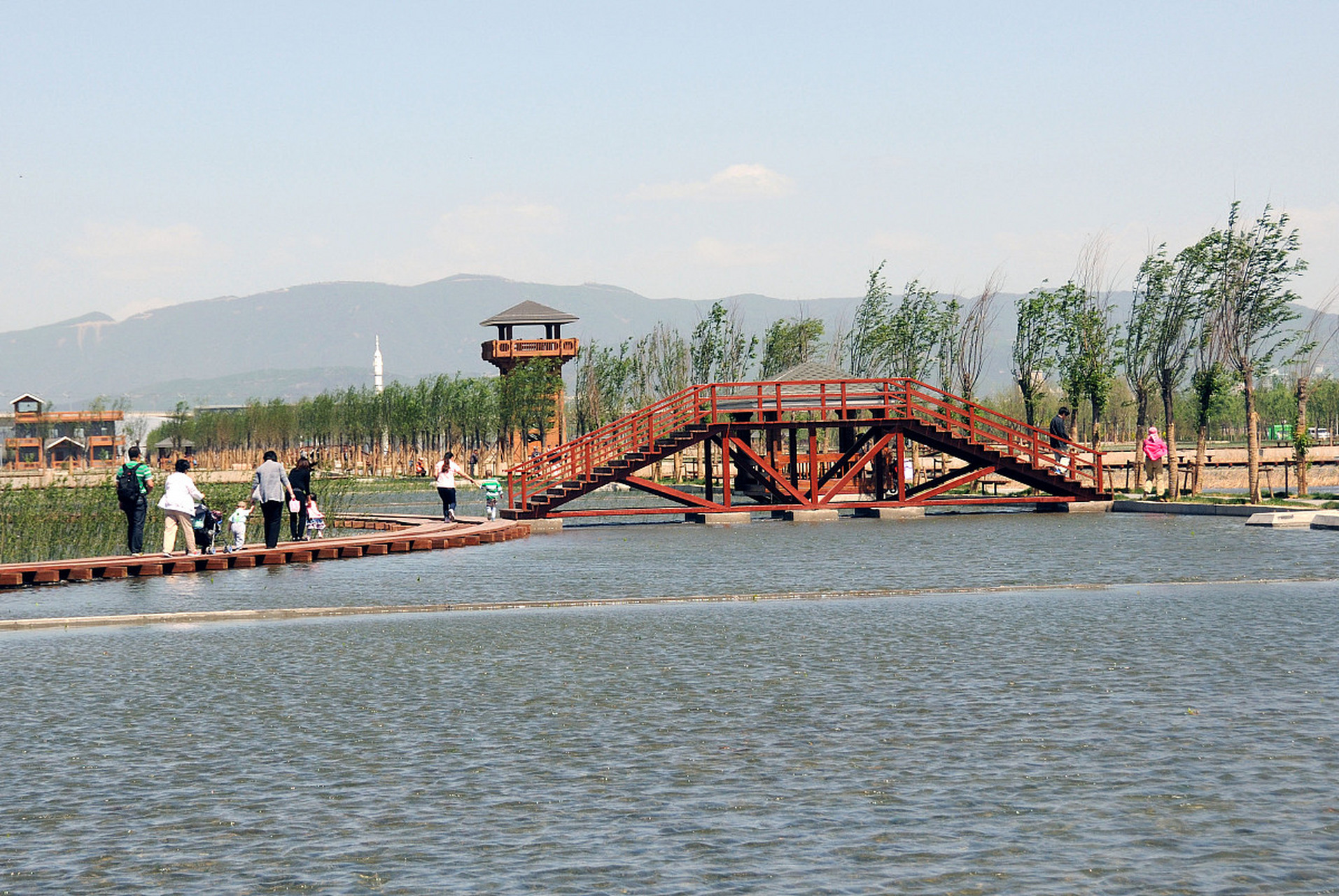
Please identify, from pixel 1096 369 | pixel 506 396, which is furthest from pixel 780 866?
pixel 506 396

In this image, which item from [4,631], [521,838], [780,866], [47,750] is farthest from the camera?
[4,631]

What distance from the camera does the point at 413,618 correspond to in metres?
17.8

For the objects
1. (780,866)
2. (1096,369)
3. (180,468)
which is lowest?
(780,866)

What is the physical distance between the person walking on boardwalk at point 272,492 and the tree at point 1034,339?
103 ft

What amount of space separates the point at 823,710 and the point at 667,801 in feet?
9.10

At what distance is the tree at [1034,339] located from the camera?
2087 inches

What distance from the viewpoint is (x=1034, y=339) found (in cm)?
5575

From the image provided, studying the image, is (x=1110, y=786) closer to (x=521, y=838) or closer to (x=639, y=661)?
(x=521, y=838)

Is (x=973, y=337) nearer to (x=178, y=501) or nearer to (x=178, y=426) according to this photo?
(x=178, y=501)

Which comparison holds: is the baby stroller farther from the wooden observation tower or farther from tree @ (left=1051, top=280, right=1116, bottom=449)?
the wooden observation tower

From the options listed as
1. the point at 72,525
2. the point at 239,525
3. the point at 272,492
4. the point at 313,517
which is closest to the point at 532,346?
the point at 72,525

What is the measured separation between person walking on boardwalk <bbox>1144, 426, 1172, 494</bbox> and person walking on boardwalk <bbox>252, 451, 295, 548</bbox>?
77.1ft

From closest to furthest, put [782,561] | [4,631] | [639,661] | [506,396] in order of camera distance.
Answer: [639,661]
[4,631]
[782,561]
[506,396]

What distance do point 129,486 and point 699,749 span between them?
18.2m
